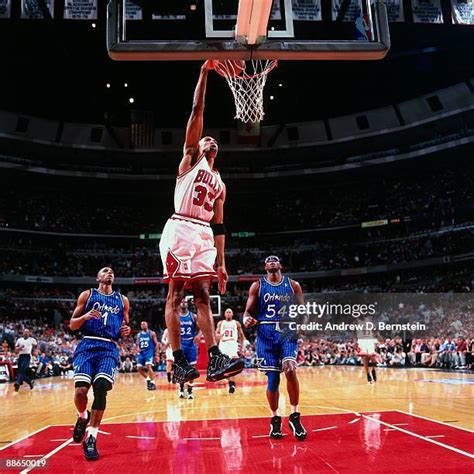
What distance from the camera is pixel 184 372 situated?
4215 millimetres

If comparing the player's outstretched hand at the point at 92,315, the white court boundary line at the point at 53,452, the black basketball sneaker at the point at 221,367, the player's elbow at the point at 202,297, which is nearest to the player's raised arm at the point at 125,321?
the player's outstretched hand at the point at 92,315

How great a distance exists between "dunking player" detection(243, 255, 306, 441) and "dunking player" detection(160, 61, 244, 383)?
263cm

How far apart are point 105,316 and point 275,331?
225 cm

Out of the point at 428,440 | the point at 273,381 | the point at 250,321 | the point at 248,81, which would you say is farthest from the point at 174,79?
the point at 428,440

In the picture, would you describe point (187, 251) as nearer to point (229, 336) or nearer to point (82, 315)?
point (82, 315)

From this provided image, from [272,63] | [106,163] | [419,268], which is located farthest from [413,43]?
[272,63]

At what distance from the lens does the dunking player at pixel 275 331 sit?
6.99 m

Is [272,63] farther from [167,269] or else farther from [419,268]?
[419,268]

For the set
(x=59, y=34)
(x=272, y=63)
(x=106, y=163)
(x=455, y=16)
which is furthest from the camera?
(x=106, y=163)

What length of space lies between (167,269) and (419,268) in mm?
29952

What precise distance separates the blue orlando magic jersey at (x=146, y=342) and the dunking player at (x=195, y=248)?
9.60m

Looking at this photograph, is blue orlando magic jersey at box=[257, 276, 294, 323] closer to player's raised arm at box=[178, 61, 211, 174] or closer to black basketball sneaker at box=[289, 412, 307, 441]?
black basketball sneaker at box=[289, 412, 307, 441]

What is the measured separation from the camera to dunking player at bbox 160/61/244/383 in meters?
4.29

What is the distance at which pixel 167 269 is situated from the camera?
437 cm
